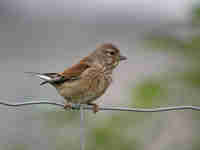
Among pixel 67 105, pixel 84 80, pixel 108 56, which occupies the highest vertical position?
pixel 108 56

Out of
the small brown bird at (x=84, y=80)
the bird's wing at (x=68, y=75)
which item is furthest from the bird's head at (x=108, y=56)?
the bird's wing at (x=68, y=75)

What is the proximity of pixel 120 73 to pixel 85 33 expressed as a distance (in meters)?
6.29

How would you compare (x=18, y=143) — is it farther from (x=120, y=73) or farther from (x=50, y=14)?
(x=50, y=14)

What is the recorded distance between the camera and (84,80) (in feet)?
A: 19.7

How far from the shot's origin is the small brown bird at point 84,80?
597 cm

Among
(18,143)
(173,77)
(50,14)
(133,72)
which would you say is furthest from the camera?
(50,14)

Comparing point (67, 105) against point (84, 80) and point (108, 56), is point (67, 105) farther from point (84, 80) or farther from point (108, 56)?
point (108, 56)

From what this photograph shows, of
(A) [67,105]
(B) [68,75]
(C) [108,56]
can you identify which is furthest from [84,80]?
(C) [108,56]

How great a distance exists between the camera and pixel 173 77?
6461 millimetres

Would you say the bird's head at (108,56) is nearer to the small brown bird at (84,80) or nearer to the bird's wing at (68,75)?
the small brown bird at (84,80)

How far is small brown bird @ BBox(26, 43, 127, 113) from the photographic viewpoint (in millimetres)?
5973

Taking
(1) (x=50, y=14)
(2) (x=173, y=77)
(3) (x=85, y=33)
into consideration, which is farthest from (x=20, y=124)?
(1) (x=50, y=14)

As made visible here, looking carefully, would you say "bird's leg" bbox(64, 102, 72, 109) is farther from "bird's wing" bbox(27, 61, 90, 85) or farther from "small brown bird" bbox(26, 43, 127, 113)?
"bird's wing" bbox(27, 61, 90, 85)

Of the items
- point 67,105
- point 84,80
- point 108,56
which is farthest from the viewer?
point 108,56
